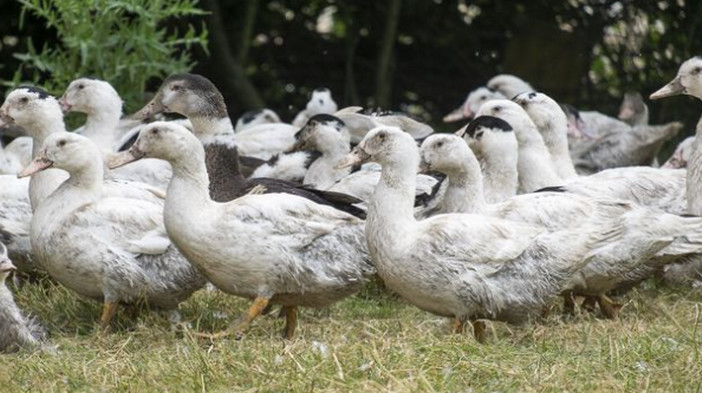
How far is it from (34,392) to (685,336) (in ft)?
8.17

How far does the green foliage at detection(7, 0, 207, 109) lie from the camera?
9.70 m

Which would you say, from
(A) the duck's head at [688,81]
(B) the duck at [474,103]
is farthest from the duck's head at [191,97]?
(B) the duck at [474,103]

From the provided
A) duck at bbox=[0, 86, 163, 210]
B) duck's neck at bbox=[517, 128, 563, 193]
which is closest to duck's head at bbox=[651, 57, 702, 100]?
duck's neck at bbox=[517, 128, 563, 193]

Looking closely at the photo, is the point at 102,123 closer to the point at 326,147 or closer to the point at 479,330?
the point at 326,147

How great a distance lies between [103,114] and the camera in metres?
9.22

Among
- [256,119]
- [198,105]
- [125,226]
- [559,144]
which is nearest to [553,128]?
[559,144]

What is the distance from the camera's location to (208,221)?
6.77 metres

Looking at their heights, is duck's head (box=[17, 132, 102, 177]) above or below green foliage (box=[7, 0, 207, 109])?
above

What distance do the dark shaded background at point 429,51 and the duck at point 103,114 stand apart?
3.01 m

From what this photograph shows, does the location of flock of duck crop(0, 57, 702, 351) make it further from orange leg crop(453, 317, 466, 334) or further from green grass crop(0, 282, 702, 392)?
green grass crop(0, 282, 702, 392)

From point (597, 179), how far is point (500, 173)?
0.59 m

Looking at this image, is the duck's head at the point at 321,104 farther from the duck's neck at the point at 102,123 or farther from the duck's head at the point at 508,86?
the duck's neck at the point at 102,123

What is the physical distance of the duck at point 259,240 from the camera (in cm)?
673

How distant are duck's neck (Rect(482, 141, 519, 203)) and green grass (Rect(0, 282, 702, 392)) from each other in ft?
3.80
